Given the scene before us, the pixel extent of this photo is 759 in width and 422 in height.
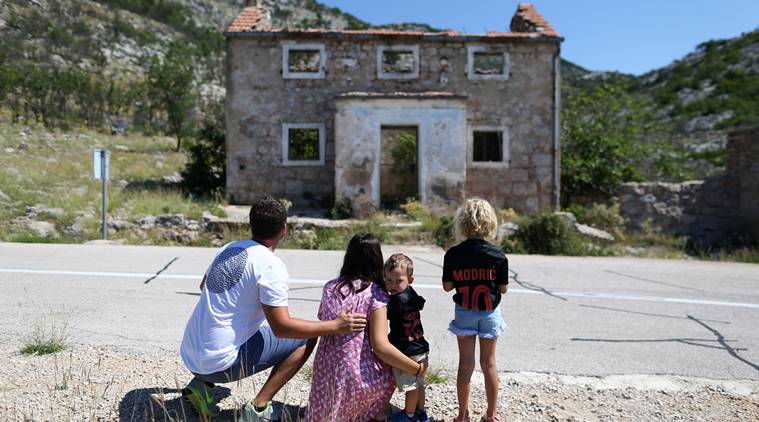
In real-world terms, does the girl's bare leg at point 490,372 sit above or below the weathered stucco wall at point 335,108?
below

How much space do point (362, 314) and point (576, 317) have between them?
3.98m

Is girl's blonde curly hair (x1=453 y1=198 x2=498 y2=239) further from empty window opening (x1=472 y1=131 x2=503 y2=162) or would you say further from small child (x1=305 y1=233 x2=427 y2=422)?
empty window opening (x1=472 y1=131 x2=503 y2=162)

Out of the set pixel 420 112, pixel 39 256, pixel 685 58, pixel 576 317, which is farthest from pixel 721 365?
pixel 685 58

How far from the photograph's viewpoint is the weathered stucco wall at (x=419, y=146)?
639 inches

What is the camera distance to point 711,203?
15.5 meters

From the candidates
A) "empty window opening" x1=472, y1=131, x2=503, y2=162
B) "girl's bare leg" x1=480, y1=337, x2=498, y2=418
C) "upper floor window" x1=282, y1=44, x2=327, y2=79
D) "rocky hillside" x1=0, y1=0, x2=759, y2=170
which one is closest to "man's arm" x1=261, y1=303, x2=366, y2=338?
"girl's bare leg" x1=480, y1=337, x2=498, y2=418

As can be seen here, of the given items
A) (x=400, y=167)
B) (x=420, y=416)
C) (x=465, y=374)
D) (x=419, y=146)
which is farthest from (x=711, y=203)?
(x=420, y=416)

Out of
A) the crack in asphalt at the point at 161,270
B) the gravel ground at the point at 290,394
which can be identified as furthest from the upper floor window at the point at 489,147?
the gravel ground at the point at 290,394

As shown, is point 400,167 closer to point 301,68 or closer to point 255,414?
point 301,68

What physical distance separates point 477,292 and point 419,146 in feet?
44.0

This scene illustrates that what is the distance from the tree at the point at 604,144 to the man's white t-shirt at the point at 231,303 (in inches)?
712

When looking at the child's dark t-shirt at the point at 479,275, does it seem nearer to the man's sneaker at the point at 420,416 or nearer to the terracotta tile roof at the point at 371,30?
the man's sneaker at the point at 420,416

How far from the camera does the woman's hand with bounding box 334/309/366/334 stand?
306 centimetres

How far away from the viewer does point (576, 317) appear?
6.25m
